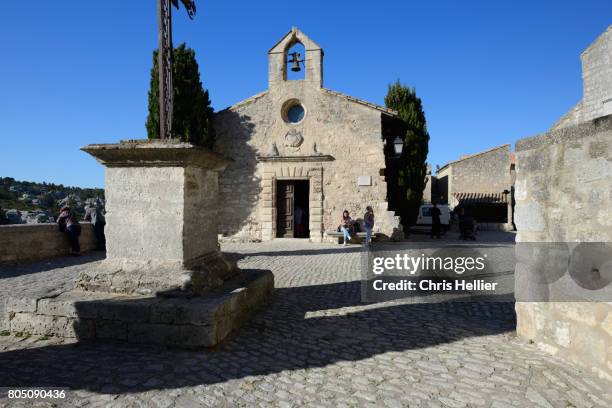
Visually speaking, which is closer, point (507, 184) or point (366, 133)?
point (366, 133)

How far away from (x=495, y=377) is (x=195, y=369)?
2146mm

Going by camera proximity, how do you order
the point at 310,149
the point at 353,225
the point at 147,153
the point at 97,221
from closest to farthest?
the point at 147,153 → the point at 97,221 → the point at 353,225 → the point at 310,149

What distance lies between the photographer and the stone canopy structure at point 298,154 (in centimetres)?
1267

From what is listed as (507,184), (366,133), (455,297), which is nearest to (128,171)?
(455,297)

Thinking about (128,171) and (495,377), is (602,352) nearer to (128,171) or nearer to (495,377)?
(495,377)

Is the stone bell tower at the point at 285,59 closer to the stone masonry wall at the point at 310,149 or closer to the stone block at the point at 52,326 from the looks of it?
the stone masonry wall at the point at 310,149

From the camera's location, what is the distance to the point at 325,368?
109 inches

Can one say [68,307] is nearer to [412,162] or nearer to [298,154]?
[298,154]

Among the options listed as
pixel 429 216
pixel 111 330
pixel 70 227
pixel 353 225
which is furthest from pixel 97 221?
pixel 429 216

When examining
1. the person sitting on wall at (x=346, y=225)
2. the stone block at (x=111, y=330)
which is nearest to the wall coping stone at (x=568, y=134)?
the stone block at (x=111, y=330)

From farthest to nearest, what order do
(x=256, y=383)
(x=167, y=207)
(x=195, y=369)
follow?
(x=167, y=207) → (x=195, y=369) → (x=256, y=383)

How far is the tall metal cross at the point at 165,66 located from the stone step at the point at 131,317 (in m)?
1.80

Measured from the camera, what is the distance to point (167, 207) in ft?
12.0

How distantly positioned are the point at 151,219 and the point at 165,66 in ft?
5.66
